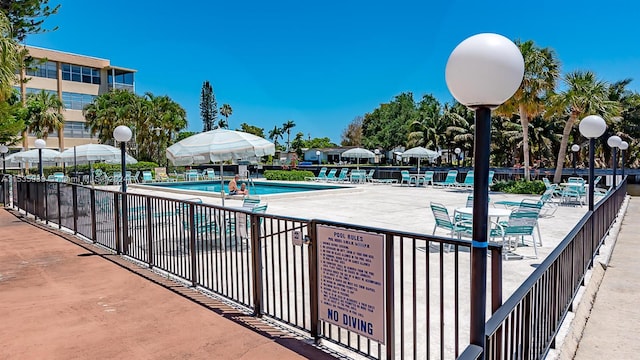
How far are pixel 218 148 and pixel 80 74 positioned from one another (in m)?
45.5

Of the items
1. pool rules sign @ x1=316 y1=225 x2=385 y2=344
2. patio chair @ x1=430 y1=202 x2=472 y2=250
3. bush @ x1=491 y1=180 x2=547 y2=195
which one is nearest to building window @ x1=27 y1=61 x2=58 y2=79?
bush @ x1=491 y1=180 x2=547 y2=195

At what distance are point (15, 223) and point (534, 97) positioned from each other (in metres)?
18.9

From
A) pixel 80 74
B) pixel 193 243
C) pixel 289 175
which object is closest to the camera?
pixel 193 243

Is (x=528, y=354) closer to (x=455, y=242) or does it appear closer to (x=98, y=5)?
(x=455, y=242)

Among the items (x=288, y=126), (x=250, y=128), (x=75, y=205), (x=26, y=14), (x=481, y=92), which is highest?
(x=288, y=126)

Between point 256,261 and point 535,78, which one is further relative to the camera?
point 535,78

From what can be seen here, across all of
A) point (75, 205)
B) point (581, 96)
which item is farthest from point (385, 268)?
point (581, 96)

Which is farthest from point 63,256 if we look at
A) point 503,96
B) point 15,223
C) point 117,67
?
point 117,67

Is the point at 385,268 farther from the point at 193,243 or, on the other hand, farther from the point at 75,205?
the point at 75,205

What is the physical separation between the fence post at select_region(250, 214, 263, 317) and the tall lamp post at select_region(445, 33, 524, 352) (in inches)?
99.8

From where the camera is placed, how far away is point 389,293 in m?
3.01

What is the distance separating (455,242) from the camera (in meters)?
2.61

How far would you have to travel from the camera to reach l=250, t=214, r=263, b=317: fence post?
4172mm

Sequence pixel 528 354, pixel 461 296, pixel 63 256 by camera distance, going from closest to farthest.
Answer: pixel 528 354 → pixel 461 296 → pixel 63 256
